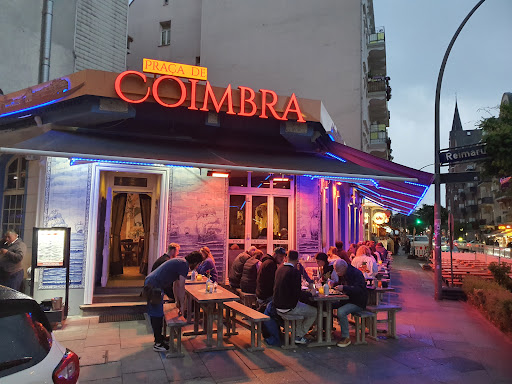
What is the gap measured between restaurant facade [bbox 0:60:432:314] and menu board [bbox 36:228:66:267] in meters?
0.58

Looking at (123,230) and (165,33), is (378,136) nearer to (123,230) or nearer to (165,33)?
(165,33)

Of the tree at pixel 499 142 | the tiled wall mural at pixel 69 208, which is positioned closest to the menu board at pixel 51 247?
the tiled wall mural at pixel 69 208

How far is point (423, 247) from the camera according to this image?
30.8m

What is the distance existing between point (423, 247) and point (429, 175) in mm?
24583

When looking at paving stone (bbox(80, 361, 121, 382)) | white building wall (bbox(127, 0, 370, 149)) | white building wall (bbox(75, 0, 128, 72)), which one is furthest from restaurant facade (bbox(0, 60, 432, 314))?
white building wall (bbox(127, 0, 370, 149))

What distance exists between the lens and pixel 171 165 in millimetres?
7789

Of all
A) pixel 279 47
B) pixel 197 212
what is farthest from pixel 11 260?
pixel 279 47

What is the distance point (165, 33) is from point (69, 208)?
16.2 meters

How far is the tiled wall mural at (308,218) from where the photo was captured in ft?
34.9

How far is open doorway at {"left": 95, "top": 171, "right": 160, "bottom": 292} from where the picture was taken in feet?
31.3

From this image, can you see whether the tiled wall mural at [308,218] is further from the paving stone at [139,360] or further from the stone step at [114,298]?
the paving stone at [139,360]

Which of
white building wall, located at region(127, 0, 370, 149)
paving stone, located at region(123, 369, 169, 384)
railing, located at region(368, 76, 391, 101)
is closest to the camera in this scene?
paving stone, located at region(123, 369, 169, 384)

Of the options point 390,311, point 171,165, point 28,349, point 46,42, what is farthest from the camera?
point 46,42

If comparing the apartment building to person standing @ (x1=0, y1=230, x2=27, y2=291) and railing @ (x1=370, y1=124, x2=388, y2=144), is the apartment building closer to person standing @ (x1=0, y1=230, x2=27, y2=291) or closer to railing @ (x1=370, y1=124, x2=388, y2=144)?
railing @ (x1=370, y1=124, x2=388, y2=144)
